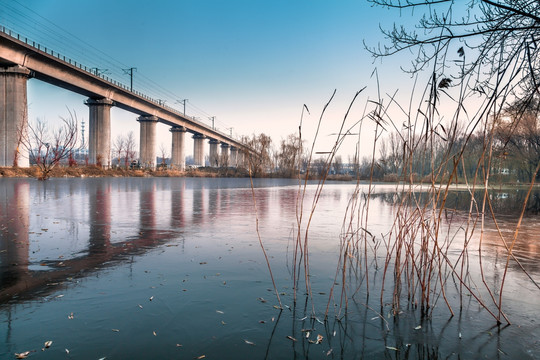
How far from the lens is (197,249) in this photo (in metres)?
5.25

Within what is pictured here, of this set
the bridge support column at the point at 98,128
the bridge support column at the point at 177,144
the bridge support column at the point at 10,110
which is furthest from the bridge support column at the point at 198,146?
the bridge support column at the point at 10,110

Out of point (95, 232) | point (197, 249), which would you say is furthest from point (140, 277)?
point (95, 232)

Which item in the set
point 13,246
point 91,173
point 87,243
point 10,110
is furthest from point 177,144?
point 13,246

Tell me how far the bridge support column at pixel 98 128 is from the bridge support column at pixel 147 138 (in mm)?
11946

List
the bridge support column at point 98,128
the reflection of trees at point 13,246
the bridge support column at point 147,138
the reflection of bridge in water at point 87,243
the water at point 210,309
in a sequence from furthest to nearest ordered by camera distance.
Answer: the bridge support column at point 147,138 → the bridge support column at point 98,128 → the reflection of trees at point 13,246 → the reflection of bridge in water at point 87,243 → the water at point 210,309

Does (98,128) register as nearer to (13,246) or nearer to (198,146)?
(198,146)

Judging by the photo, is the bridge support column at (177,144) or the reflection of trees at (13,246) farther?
the bridge support column at (177,144)

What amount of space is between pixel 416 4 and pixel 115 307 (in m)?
4.99

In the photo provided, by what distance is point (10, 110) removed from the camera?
3123 centimetres

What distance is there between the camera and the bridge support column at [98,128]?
147 ft

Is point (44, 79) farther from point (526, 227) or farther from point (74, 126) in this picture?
point (526, 227)

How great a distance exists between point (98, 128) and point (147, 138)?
12765mm

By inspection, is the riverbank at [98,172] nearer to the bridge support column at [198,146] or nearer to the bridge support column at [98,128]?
the bridge support column at [98,128]

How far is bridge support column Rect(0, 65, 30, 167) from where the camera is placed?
30.7 meters
